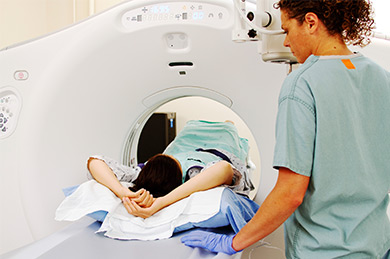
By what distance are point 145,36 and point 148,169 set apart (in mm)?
534

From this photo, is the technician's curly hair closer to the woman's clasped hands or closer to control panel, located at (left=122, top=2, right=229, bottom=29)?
control panel, located at (left=122, top=2, right=229, bottom=29)

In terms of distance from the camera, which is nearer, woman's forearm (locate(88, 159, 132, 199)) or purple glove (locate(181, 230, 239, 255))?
purple glove (locate(181, 230, 239, 255))

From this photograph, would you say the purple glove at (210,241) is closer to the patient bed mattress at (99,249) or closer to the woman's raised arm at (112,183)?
the patient bed mattress at (99,249)

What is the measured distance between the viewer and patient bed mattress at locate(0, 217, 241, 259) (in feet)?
3.71

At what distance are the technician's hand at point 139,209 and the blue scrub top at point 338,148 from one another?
59 cm

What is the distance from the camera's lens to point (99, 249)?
3.92 ft

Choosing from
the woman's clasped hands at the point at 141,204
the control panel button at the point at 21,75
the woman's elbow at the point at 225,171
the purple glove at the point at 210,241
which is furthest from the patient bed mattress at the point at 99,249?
the control panel button at the point at 21,75

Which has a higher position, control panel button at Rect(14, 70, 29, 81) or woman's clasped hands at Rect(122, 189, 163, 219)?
control panel button at Rect(14, 70, 29, 81)

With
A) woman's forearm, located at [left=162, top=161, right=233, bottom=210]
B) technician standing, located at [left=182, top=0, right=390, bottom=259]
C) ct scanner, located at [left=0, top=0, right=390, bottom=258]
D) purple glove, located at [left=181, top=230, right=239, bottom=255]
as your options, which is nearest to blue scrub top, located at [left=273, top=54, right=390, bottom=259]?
technician standing, located at [left=182, top=0, right=390, bottom=259]

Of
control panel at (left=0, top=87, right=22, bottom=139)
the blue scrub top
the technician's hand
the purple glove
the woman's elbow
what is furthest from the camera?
control panel at (left=0, top=87, right=22, bottom=139)

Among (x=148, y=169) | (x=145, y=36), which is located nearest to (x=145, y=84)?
(x=145, y=36)

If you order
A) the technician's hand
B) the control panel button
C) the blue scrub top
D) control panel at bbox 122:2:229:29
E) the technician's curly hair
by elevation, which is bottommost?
the technician's hand

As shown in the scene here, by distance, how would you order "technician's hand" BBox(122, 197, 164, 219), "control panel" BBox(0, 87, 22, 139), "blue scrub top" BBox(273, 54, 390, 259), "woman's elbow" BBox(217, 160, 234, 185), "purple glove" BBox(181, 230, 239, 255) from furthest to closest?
"control panel" BBox(0, 87, 22, 139), "woman's elbow" BBox(217, 160, 234, 185), "technician's hand" BBox(122, 197, 164, 219), "purple glove" BBox(181, 230, 239, 255), "blue scrub top" BBox(273, 54, 390, 259)

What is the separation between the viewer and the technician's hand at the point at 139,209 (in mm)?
1368
